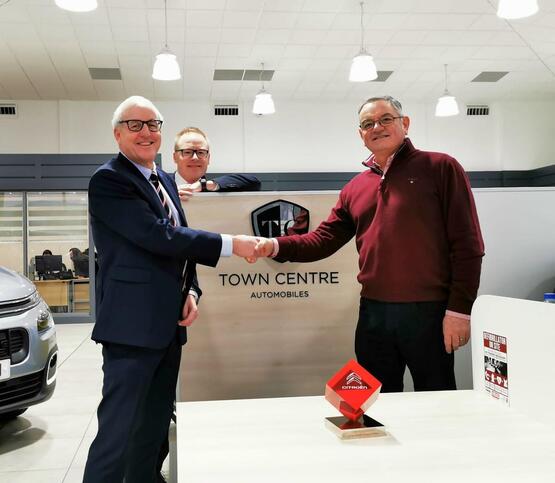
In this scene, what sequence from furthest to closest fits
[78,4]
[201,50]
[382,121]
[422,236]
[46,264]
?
[46,264]
[201,50]
[78,4]
[382,121]
[422,236]

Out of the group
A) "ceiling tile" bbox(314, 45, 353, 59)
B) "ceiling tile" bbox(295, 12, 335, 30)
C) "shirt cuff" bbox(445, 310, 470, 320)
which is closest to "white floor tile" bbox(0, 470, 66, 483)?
"shirt cuff" bbox(445, 310, 470, 320)

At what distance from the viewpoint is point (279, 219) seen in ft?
8.55

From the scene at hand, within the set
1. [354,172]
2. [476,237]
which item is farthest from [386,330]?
[354,172]

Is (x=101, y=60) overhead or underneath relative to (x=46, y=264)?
overhead

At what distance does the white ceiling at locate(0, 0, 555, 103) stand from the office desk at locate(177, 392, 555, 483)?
5399 millimetres

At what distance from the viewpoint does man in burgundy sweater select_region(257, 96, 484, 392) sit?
7.06ft

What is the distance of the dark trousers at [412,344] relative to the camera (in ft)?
7.16

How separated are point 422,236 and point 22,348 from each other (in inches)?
87.6

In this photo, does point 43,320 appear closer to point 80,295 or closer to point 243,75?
point 243,75

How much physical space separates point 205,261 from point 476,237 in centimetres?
106

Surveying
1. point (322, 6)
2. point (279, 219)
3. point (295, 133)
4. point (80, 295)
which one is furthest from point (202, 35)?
point (279, 219)

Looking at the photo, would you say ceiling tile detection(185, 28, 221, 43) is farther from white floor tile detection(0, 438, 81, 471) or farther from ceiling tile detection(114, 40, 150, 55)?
white floor tile detection(0, 438, 81, 471)

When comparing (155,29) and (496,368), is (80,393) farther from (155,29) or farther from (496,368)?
(155,29)

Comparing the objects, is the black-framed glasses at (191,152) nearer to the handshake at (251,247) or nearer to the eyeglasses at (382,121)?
the handshake at (251,247)
